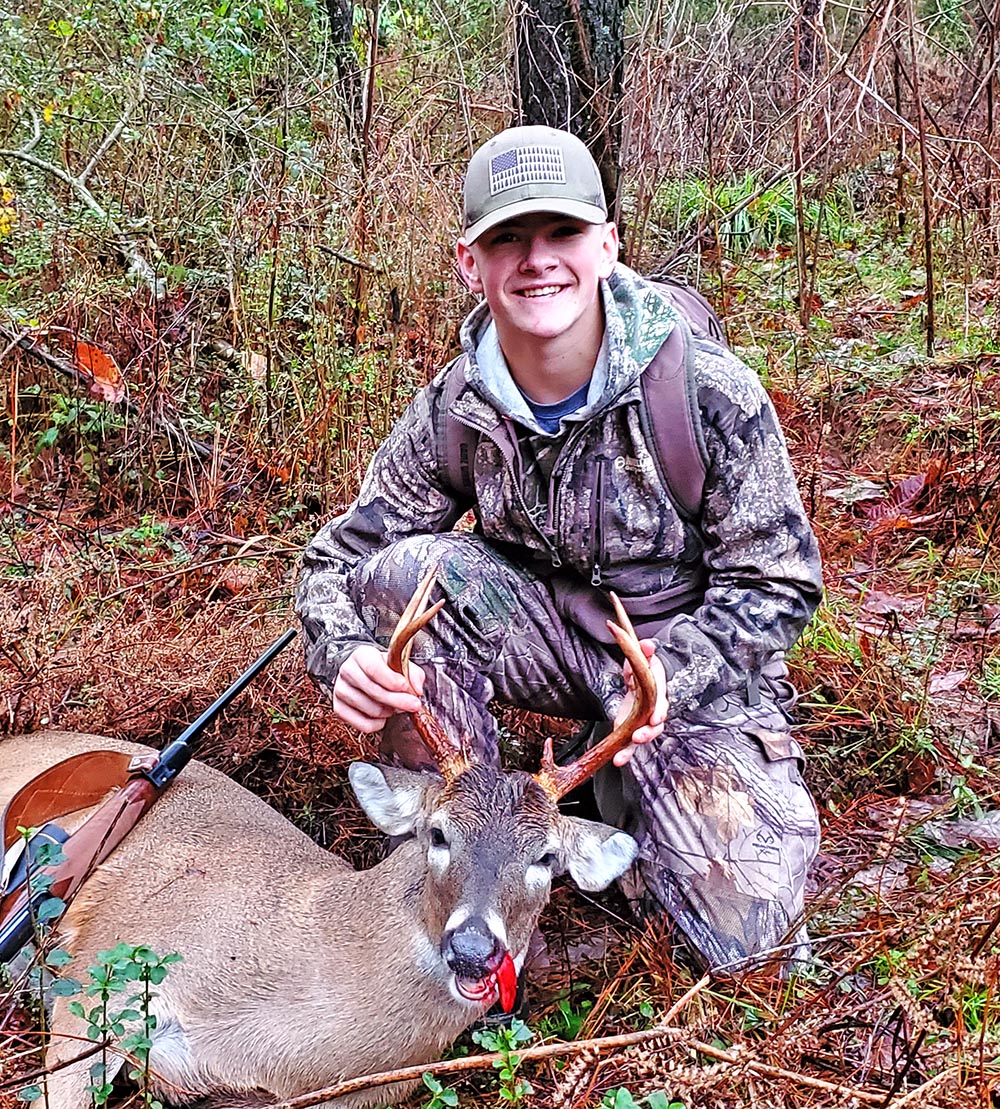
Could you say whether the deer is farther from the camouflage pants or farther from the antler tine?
the camouflage pants

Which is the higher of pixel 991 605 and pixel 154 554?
pixel 154 554

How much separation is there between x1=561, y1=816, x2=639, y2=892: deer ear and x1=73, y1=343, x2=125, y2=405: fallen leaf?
3.43m

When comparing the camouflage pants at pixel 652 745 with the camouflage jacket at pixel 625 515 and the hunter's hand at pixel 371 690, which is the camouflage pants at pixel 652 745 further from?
the hunter's hand at pixel 371 690

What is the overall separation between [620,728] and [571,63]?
10.2 feet

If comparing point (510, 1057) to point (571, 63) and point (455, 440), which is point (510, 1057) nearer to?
point (455, 440)

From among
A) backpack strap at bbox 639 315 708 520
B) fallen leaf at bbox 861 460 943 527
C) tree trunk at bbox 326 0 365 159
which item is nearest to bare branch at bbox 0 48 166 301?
tree trunk at bbox 326 0 365 159

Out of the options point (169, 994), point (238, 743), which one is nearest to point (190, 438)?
point (238, 743)

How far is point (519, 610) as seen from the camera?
364cm

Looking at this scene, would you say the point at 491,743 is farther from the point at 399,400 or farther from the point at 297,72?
the point at 297,72

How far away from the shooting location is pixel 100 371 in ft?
18.5

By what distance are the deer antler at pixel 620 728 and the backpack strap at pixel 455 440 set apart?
2.79ft

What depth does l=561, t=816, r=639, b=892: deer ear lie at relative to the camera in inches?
120

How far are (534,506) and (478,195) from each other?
33.0 inches

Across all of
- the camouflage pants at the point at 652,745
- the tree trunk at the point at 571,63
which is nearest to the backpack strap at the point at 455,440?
the camouflage pants at the point at 652,745
